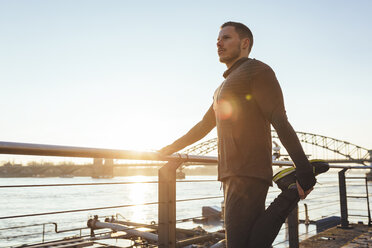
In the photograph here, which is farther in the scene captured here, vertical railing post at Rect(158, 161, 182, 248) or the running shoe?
vertical railing post at Rect(158, 161, 182, 248)

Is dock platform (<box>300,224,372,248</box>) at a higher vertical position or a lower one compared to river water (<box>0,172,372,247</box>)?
higher

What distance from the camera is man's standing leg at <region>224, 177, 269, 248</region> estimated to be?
1363 millimetres

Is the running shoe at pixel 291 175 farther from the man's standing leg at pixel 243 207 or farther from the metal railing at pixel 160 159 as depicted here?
the metal railing at pixel 160 159

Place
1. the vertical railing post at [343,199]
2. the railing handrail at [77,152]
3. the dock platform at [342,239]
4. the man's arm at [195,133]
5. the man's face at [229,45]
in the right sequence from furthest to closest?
the vertical railing post at [343,199]
the dock platform at [342,239]
the man's arm at [195,133]
the man's face at [229,45]
the railing handrail at [77,152]

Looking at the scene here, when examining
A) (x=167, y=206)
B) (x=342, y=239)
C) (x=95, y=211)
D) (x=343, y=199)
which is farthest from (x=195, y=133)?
(x=95, y=211)

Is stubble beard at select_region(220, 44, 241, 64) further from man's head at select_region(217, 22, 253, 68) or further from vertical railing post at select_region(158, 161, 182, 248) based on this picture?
vertical railing post at select_region(158, 161, 182, 248)

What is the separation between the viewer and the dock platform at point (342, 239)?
331 cm

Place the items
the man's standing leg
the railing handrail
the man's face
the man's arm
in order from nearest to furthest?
the railing handrail → the man's standing leg → the man's face → the man's arm

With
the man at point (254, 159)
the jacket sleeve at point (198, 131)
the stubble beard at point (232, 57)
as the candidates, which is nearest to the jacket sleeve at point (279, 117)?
the man at point (254, 159)

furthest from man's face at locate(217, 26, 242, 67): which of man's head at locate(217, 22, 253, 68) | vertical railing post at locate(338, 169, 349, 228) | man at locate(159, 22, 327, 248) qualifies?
vertical railing post at locate(338, 169, 349, 228)

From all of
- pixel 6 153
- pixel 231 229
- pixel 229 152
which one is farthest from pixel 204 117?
pixel 6 153

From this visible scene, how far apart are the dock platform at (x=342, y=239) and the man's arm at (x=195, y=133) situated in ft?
7.16

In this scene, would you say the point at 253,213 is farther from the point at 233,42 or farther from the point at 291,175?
the point at 233,42

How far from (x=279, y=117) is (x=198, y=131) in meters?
0.63
